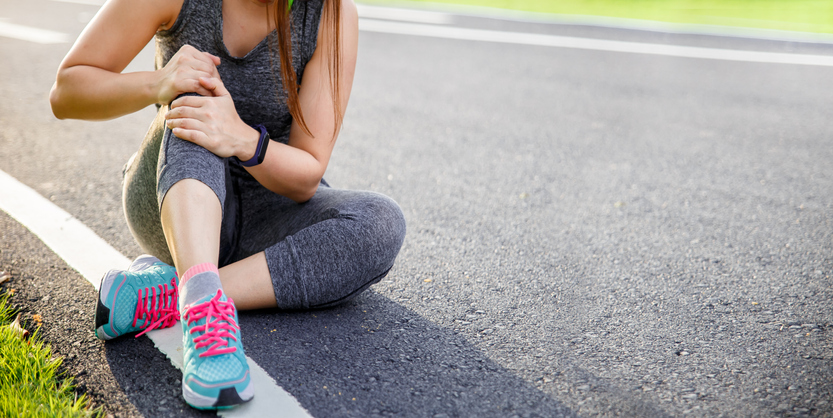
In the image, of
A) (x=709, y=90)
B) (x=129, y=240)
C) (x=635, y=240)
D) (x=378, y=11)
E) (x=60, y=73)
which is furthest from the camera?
(x=378, y=11)

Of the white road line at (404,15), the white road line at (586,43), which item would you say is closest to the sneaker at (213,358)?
the white road line at (586,43)

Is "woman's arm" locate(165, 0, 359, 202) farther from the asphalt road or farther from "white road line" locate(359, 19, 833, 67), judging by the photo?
"white road line" locate(359, 19, 833, 67)

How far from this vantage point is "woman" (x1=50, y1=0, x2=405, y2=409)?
1733 mm

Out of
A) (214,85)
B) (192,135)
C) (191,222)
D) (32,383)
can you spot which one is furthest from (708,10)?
(32,383)

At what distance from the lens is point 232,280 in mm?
1945

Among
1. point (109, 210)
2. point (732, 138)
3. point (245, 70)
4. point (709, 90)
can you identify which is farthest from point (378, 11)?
point (245, 70)

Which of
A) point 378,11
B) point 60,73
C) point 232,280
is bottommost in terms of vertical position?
point 378,11

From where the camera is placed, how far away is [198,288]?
1.64 metres

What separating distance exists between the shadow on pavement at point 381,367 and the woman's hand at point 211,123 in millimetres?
585

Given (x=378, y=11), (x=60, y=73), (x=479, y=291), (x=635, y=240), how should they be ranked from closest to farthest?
1. (x=60, y=73)
2. (x=479, y=291)
3. (x=635, y=240)
4. (x=378, y=11)

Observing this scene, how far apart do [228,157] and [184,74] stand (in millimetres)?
294

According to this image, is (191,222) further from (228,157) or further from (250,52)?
(250,52)

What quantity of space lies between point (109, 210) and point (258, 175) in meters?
1.33

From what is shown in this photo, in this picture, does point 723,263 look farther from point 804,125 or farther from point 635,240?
point 804,125
